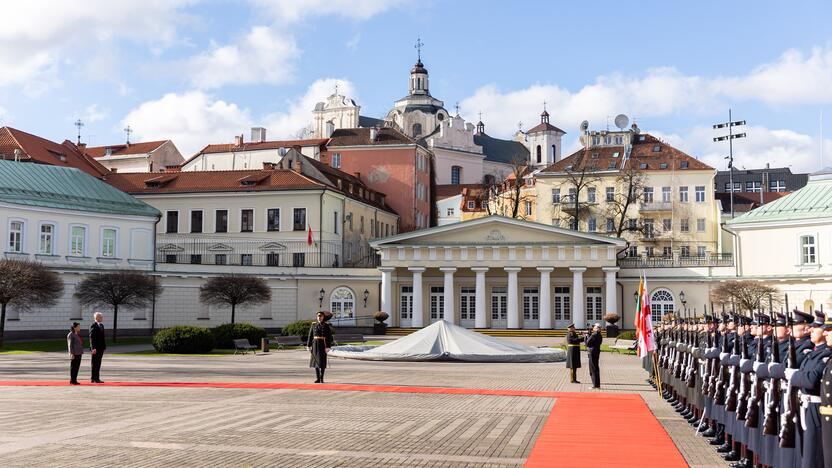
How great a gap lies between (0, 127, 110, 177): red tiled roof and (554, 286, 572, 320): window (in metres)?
36.7

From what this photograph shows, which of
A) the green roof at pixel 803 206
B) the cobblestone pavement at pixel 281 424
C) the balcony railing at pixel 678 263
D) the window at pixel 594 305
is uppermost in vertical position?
the green roof at pixel 803 206

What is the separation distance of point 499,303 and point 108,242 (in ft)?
87.1

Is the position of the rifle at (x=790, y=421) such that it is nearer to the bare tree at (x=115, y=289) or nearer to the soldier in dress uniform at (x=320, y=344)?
the soldier in dress uniform at (x=320, y=344)

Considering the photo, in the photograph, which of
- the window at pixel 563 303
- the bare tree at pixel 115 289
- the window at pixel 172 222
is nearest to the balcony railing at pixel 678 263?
the window at pixel 563 303

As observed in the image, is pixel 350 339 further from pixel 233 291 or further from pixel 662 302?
pixel 662 302

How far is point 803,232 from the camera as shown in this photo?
186ft

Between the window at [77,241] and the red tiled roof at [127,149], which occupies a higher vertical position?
the red tiled roof at [127,149]

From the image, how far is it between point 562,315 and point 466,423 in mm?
48714

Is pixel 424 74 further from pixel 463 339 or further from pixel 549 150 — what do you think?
pixel 463 339

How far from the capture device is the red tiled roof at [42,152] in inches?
2707

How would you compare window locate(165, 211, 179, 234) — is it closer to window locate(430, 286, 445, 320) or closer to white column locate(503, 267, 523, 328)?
window locate(430, 286, 445, 320)

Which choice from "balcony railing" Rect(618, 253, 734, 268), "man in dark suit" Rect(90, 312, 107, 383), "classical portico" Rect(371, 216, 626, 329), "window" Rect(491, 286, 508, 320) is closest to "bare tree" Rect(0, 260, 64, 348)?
"man in dark suit" Rect(90, 312, 107, 383)

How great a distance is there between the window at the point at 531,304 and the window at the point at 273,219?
738 inches

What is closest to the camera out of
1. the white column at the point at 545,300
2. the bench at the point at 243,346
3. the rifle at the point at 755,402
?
the rifle at the point at 755,402
